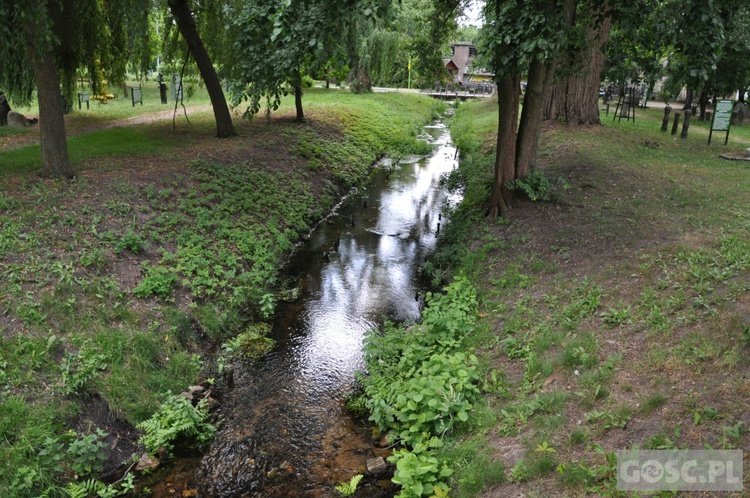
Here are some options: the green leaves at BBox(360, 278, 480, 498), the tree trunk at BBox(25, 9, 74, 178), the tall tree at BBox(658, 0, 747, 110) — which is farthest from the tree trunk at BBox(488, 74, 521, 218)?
the tree trunk at BBox(25, 9, 74, 178)

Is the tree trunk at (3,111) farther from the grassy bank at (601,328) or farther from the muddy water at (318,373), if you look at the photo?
the grassy bank at (601,328)

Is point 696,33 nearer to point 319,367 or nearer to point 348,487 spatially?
point 319,367

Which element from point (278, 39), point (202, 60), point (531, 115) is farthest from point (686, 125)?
point (202, 60)

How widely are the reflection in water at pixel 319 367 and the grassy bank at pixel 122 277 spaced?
0.62m

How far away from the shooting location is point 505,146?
10180 mm

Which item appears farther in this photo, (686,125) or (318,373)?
(686,125)

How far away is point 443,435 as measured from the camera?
17.4ft

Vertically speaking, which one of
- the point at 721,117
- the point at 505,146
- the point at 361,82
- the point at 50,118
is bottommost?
the point at 505,146

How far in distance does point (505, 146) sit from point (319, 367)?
582cm

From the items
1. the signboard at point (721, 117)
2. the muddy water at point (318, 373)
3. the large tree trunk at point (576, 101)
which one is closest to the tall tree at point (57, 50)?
the muddy water at point (318, 373)

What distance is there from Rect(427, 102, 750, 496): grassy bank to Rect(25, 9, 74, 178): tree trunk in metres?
7.39

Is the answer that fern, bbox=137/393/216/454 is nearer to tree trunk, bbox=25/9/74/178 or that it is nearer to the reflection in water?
the reflection in water

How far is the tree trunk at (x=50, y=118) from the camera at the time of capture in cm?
932

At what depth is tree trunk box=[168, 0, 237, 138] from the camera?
45.4ft
